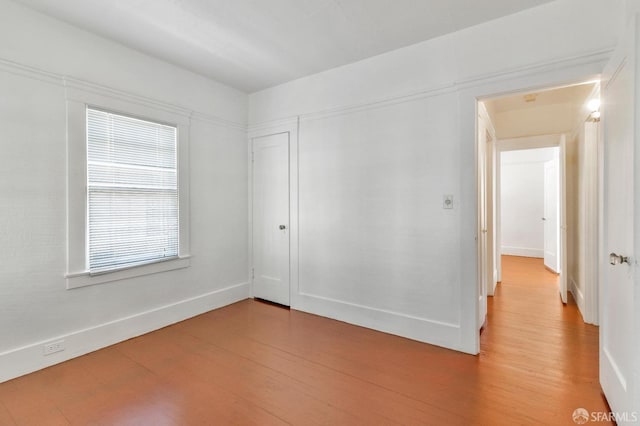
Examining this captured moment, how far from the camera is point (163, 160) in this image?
3367 millimetres

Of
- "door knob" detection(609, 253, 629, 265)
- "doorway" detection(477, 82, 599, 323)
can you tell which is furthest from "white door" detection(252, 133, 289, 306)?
"door knob" detection(609, 253, 629, 265)

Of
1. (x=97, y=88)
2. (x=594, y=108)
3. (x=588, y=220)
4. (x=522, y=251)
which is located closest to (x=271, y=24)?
(x=97, y=88)

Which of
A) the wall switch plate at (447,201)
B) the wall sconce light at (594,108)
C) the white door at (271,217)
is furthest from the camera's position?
the white door at (271,217)

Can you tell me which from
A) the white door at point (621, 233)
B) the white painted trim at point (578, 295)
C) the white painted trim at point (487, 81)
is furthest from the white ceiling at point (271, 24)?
the white painted trim at point (578, 295)

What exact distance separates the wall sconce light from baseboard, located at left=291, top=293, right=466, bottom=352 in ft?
8.50

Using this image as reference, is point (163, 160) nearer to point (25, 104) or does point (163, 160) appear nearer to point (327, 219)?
point (25, 104)

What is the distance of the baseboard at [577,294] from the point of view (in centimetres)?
358

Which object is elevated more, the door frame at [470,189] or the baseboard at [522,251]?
the door frame at [470,189]

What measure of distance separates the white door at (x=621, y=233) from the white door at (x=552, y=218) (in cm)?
392

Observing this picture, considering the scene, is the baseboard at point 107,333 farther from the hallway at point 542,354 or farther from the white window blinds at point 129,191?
the hallway at point 542,354

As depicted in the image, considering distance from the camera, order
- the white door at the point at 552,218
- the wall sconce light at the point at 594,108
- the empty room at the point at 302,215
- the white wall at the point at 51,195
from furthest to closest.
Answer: the white door at the point at 552,218 → the wall sconce light at the point at 594,108 → the white wall at the point at 51,195 → the empty room at the point at 302,215

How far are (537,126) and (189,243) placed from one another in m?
5.16

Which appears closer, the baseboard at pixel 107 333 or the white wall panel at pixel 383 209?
the baseboard at pixel 107 333

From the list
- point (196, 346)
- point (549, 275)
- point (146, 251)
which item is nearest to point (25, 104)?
point (146, 251)
